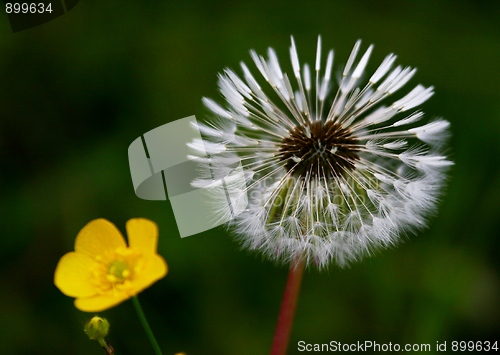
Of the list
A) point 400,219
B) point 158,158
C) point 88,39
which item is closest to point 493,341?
point 400,219

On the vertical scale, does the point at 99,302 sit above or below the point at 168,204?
above

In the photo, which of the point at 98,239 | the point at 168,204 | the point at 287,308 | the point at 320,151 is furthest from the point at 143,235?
the point at 168,204

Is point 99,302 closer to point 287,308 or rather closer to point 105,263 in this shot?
point 105,263

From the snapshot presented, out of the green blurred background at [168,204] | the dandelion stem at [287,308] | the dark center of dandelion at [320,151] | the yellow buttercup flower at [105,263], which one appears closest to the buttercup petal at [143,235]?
the yellow buttercup flower at [105,263]
